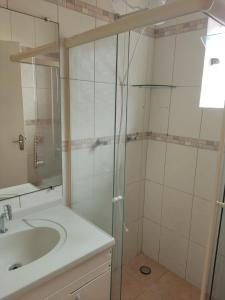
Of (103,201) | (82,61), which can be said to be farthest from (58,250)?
(82,61)

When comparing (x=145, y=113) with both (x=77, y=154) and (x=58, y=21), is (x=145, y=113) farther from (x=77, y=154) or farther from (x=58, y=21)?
(x=58, y=21)

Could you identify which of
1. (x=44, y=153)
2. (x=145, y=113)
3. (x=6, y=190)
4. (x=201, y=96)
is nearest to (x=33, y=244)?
(x=6, y=190)

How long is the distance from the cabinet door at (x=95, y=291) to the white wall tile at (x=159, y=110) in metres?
1.26

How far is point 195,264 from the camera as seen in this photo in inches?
77.7

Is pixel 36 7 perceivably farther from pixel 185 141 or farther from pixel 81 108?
pixel 185 141

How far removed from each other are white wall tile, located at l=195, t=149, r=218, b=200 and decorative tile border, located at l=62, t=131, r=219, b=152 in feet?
0.18

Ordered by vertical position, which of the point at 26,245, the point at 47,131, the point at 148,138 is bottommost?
the point at 26,245

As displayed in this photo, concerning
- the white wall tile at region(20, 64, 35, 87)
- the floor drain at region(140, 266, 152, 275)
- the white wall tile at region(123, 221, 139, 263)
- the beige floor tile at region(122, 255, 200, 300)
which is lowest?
the beige floor tile at region(122, 255, 200, 300)

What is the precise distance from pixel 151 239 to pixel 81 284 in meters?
1.33

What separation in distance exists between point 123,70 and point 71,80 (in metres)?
0.36

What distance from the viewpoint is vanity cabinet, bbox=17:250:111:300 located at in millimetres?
963

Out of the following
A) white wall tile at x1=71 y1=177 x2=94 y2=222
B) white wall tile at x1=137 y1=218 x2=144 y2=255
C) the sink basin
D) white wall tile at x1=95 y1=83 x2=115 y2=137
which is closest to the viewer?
the sink basin

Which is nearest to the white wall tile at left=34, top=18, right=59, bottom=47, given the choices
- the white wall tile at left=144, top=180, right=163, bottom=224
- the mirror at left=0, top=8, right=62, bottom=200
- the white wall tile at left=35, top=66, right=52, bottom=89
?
the mirror at left=0, top=8, right=62, bottom=200

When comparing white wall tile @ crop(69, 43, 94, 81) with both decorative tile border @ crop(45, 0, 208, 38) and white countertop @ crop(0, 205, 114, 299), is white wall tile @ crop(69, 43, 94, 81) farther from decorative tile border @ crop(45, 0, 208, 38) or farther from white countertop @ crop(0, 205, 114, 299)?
white countertop @ crop(0, 205, 114, 299)
